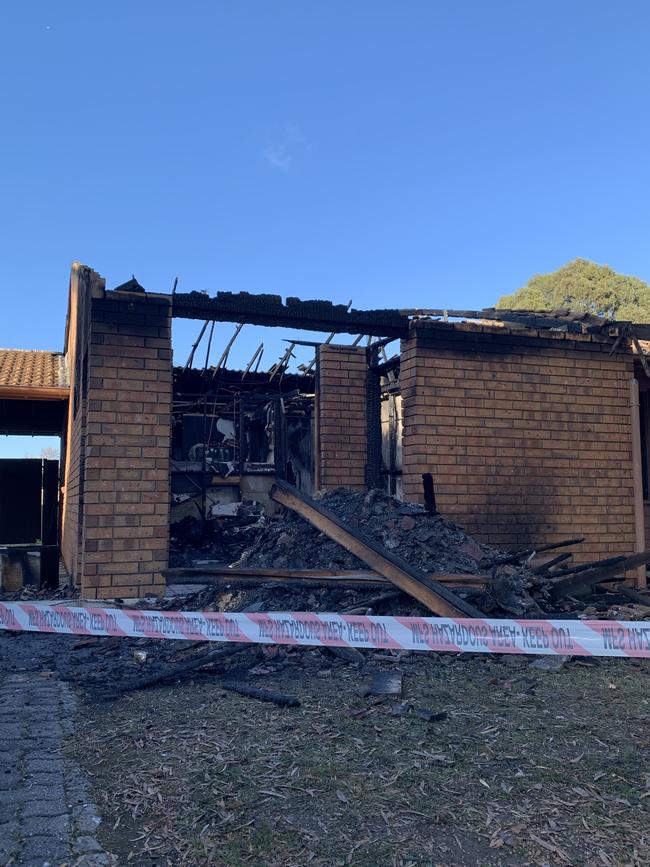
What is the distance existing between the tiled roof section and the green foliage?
23.0m

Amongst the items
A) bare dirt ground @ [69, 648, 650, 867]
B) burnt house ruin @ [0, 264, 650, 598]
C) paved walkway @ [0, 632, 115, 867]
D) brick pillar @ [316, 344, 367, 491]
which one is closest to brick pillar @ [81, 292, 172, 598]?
burnt house ruin @ [0, 264, 650, 598]

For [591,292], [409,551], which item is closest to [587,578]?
[409,551]

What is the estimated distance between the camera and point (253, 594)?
19.7 ft

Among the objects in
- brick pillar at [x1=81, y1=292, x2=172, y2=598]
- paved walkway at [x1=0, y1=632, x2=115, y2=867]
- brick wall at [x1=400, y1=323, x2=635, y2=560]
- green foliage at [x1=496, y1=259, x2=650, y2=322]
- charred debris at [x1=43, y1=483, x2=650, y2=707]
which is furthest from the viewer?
green foliage at [x1=496, y1=259, x2=650, y2=322]

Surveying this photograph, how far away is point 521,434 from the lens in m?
7.89

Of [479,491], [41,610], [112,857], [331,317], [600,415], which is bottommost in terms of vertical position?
[112,857]

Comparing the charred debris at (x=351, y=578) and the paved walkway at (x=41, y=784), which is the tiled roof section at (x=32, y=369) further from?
the paved walkway at (x=41, y=784)

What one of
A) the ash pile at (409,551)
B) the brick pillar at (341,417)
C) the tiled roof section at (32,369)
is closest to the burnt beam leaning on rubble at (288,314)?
the brick pillar at (341,417)

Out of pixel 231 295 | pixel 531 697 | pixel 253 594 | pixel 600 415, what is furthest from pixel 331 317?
pixel 531 697

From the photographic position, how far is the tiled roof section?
1385cm

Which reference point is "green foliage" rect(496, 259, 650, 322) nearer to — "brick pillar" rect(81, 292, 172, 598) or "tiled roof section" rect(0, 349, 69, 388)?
"tiled roof section" rect(0, 349, 69, 388)

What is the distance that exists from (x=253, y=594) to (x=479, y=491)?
9.86 feet

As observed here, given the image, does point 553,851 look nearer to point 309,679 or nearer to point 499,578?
point 309,679

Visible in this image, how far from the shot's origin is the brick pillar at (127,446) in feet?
20.7
